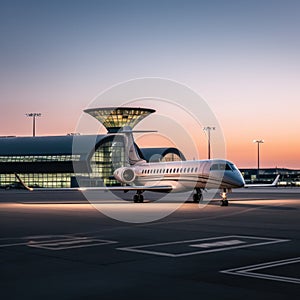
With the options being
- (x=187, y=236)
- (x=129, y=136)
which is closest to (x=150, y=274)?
(x=187, y=236)

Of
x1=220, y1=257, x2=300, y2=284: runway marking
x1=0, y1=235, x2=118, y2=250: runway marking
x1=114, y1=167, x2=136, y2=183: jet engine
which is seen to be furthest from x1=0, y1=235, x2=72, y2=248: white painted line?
x1=114, y1=167, x2=136, y2=183: jet engine

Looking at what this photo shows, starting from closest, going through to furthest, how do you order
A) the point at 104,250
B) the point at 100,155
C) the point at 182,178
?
the point at 104,250, the point at 182,178, the point at 100,155

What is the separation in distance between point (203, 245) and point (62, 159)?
10830 centimetres

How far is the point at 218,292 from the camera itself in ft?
31.3

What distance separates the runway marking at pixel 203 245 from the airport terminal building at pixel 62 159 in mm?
101481

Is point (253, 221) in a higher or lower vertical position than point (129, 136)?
lower

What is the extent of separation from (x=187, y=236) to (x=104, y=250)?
177 inches

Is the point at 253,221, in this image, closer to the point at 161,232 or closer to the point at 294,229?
the point at 294,229

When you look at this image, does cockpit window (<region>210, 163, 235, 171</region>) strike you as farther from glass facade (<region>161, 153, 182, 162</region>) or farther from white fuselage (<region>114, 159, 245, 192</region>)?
glass facade (<region>161, 153, 182, 162</region>)

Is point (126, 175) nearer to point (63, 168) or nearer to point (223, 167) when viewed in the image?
point (223, 167)

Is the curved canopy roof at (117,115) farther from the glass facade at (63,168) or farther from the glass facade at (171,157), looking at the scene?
the glass facade at (171,157)

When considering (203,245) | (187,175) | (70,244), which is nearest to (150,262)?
(203,245)

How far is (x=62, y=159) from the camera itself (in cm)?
12225

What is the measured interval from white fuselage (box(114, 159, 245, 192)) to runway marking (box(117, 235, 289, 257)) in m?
19.7
